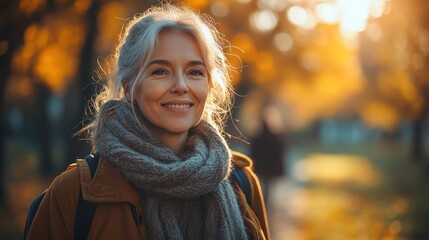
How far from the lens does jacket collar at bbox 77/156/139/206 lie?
9.25 ft

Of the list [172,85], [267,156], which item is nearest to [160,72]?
[172,85]

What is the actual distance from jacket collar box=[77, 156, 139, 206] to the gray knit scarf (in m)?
0.04

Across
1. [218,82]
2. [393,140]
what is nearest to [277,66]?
[218,82]

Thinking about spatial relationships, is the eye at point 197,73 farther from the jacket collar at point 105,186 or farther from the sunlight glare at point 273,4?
the sunlight glare at point 273,4

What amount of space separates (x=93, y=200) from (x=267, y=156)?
32.9ft

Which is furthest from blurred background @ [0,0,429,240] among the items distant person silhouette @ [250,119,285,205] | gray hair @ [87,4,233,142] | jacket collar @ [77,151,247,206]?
jacket collar @ [77,151,247,206]

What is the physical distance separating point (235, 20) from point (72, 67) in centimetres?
530

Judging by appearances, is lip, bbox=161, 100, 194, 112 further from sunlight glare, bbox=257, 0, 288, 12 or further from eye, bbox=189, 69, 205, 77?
sunlight glare, bbox=257, 0, 288, 12

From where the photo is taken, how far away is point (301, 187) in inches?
754

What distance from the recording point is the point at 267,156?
12656mm

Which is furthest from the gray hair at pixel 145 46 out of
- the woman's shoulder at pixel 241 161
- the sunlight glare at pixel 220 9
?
the sunlight glare at pixel 220 9

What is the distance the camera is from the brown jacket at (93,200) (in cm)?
279

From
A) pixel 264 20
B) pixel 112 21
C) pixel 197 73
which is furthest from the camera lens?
pixel 264 20

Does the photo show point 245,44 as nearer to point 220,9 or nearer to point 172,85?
point 220,9
